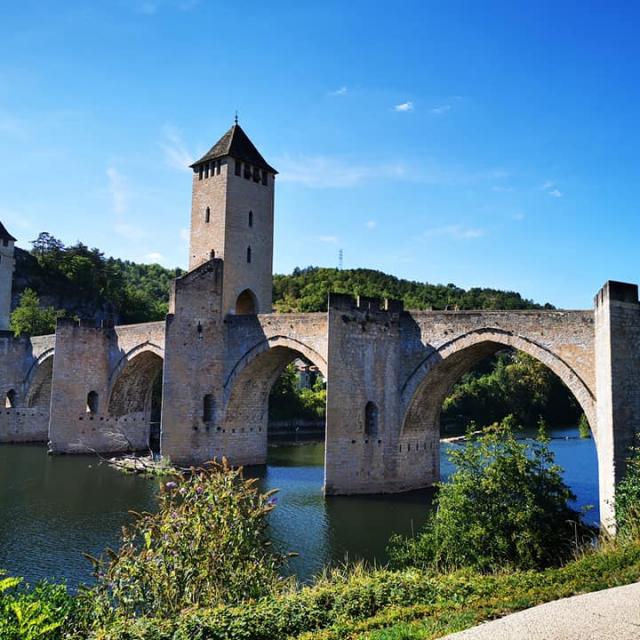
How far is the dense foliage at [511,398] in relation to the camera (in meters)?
52.6

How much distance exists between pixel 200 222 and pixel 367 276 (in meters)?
57.5

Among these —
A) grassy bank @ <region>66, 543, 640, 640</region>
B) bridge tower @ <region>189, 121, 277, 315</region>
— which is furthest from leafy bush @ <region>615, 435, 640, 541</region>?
bridge tower @ <region>189, 121, 277, 315</region>

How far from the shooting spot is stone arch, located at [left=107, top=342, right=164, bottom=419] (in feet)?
103

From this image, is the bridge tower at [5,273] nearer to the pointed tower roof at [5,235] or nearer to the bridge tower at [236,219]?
the pointed tower roof at [5,235]

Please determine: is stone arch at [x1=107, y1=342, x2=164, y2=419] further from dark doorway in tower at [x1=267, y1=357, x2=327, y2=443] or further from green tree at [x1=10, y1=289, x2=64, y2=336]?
green tree at [x1=10, y1=289, x2=64, y2=336]

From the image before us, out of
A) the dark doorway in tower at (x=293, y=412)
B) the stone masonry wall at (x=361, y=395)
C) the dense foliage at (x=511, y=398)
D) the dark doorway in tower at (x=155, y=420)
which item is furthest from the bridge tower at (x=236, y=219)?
the dense foliage at (x=511, y=398)

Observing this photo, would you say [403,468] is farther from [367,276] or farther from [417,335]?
[367,276]

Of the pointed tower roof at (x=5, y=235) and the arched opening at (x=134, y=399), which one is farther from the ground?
the pointed tower roof at (x=5, y=235)

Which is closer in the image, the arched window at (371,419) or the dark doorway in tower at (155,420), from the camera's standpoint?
the arched window at (371,419)

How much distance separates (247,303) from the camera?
28922 mm

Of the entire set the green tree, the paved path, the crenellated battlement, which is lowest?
the paved path

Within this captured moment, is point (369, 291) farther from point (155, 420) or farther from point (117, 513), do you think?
point (117, 513)

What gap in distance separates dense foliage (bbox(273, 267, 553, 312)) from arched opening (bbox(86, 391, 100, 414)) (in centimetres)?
3731

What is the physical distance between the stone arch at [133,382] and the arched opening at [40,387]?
7.17 meters
